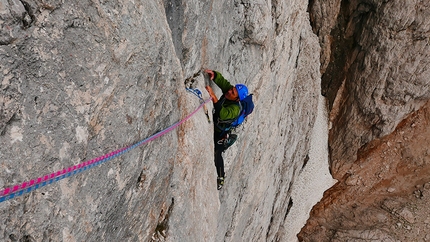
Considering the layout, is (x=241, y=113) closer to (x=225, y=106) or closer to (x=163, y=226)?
(x=225, y=106)

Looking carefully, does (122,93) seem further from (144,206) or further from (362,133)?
(362,133)

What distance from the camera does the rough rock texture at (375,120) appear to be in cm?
1975

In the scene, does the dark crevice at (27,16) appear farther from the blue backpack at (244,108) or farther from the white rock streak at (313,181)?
the white rock streak at (313,181)

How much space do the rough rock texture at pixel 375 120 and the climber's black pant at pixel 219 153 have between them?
15321mm

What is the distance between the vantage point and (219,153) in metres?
8.41

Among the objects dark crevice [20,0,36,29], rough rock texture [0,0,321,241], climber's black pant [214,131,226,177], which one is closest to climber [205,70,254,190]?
climber's black pant [214,131,226,177]

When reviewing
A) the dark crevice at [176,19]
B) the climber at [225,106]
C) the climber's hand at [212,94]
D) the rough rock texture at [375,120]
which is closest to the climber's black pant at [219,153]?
the climber at [225,106]

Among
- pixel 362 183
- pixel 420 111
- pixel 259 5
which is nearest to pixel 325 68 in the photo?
pixel 420 111

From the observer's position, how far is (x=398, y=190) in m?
21.9

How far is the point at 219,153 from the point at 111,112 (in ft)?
15.4

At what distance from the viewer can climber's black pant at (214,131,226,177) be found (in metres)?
8.19

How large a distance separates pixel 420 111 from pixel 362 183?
6219 millimetres

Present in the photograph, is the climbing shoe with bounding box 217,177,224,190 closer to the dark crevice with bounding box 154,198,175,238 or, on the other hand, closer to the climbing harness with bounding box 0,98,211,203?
the dark crevice with bounding box 154,198,175,238

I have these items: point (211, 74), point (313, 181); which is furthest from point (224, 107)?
point (313, 181)
